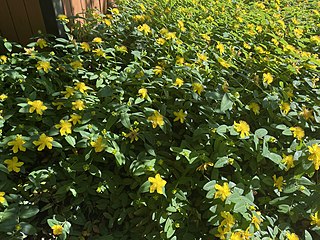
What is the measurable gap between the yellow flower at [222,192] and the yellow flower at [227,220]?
0.24ft

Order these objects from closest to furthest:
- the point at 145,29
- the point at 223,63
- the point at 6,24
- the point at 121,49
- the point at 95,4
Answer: the point at 223,63 → the point at 121,49 → the point at 145,29 → the point at 6,24 → the point at 95,4

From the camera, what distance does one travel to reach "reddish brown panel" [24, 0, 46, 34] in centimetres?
259

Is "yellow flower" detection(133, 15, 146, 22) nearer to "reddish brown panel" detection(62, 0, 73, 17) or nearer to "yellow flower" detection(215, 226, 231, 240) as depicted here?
"reddish brown panel" detection(62, 0, 73, 17)

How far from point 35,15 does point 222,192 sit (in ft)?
6.52

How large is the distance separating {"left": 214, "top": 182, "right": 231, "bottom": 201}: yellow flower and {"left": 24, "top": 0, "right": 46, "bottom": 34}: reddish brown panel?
189cm

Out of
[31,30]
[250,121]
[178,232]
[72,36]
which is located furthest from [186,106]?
[31,30]

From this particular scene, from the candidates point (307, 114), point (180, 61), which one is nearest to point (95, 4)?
point (180, 61)

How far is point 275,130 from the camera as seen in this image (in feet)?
A: 6.53

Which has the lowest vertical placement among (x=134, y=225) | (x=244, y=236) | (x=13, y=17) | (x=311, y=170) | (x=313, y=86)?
(x=134, y=225)

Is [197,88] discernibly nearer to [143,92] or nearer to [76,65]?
[143,92]

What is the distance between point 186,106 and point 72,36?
118 centimetres

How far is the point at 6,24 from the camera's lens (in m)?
2.74

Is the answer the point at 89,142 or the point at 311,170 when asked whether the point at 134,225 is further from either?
the point at 311,170

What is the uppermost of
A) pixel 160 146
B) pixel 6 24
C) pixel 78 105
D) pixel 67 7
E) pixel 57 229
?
pixel 67 7
